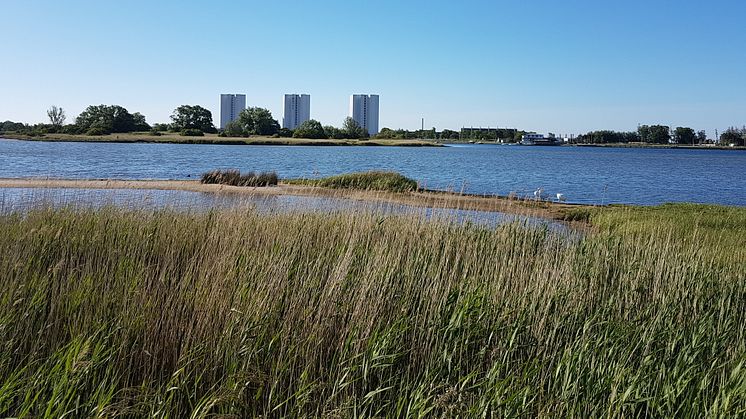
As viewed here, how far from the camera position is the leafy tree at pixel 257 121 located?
499ft

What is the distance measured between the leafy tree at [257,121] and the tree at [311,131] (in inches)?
283

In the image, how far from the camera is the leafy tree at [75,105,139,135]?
442ft

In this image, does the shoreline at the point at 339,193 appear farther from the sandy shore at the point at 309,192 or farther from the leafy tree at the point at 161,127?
the leafy tree at the point at 161,127

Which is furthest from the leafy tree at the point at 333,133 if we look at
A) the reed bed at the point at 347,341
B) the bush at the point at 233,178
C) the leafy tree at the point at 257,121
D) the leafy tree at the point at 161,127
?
the reed bed at the point at 347,341

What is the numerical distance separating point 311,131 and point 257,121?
14002 millimetres

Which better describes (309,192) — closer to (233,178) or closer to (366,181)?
(366,181)

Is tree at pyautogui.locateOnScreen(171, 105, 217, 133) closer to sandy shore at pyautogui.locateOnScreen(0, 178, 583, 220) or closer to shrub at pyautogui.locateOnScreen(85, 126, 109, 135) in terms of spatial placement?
shrub at pyautogui.locateOnScreen(85, 126, 109, 135)

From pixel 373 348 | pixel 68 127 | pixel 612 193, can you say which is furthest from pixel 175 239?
pixel 68 127

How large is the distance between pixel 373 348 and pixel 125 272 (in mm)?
3002

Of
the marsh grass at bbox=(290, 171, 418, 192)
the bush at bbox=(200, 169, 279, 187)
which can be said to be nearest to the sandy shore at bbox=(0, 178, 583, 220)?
the bush at bbox=(200, 169, 279, 187)

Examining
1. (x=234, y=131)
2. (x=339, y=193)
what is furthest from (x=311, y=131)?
(x=339, y=193)

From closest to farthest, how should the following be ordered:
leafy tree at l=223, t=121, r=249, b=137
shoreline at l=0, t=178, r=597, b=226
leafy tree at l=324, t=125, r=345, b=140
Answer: shoreline at l=0, t=178, r=597, b=226
leafy tree at l=223, t=121, r=249, b=137
leafy tree at l=324, t=125, r=345, b=140

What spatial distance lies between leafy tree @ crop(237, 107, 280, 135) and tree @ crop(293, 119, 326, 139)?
7195 mm

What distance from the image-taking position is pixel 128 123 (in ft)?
460
